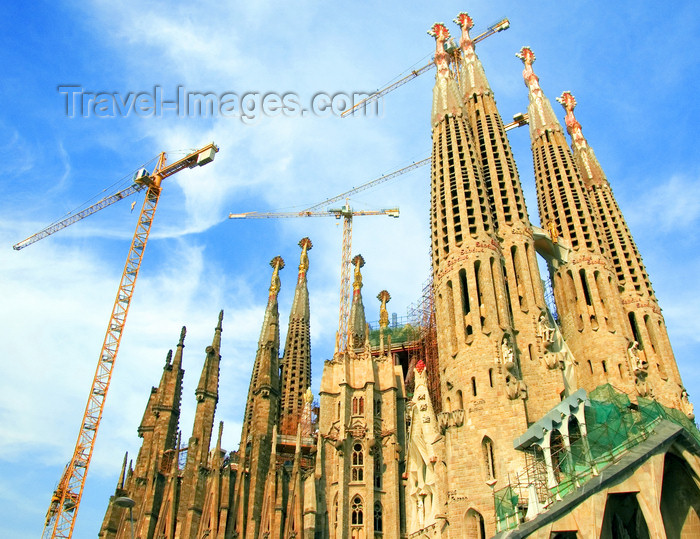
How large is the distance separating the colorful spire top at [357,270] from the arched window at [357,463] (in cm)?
3599

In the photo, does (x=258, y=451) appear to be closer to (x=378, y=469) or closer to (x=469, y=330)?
(x=378, y=469)

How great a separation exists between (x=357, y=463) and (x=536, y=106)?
120ft

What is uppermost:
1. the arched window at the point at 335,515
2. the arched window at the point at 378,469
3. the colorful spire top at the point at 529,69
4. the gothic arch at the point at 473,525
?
the colorful spire top at the point at 529,69

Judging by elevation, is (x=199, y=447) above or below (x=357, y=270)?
below

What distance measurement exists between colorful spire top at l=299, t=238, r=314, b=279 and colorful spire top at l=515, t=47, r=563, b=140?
31.7 metres

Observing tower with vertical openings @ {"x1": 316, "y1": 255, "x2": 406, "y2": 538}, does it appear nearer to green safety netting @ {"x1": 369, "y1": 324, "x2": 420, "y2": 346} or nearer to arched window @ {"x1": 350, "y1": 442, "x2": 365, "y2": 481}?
arched window @ {"x1": 350, "y1": 442, "x2": 365, "y2": 481}

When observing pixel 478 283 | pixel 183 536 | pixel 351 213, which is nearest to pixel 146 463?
pixel 183 536

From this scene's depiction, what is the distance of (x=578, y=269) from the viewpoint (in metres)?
46.9

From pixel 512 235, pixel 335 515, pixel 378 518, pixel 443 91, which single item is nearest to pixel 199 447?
pixel 335 515

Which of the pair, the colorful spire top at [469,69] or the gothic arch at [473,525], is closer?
the gothic arch at [473,525]

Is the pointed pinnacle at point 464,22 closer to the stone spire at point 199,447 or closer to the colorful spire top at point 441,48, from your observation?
the colorful spire top at point 441,48

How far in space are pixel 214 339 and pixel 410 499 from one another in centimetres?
2273

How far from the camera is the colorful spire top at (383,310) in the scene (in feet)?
240

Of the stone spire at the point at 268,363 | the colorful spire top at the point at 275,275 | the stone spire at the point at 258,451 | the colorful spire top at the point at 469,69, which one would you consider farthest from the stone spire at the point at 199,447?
the colorful spire top at the point at 469,69
